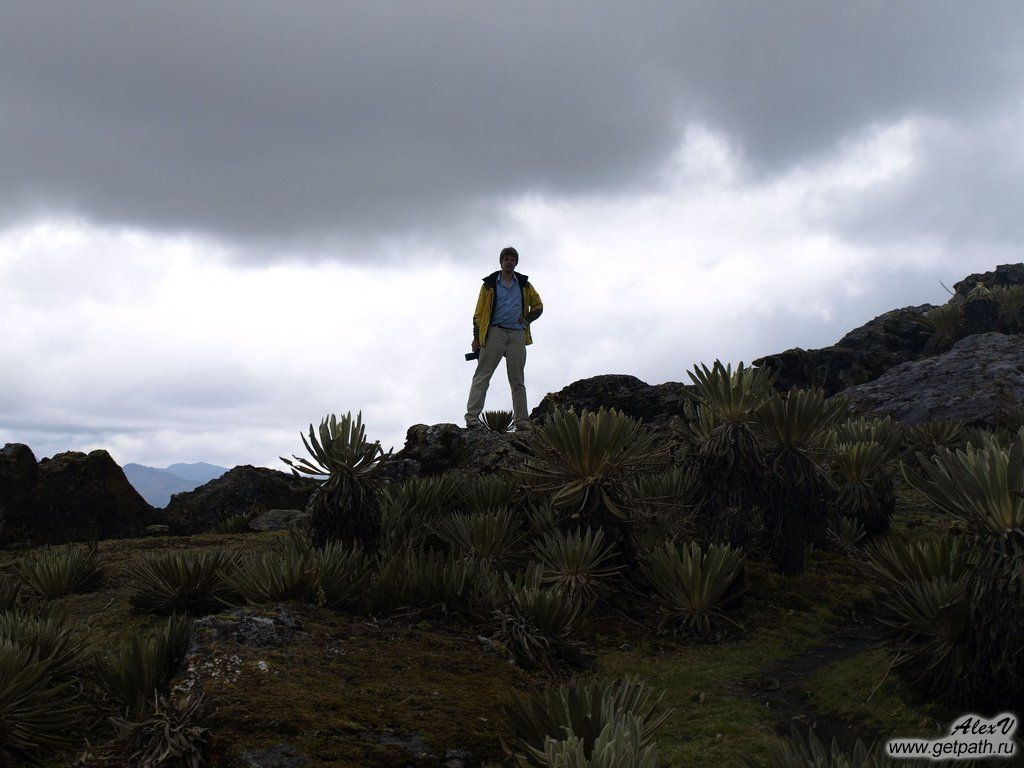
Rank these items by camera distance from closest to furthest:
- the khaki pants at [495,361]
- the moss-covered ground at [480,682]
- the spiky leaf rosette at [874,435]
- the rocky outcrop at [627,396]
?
the moss-covered ground at [480,682], the spiky leaf rosette at [874,435], the khaki pants at [495,361], the rocky outcrop at [627,396]

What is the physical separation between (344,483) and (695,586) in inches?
115

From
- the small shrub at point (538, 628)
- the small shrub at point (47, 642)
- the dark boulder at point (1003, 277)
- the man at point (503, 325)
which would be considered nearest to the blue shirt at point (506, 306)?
the man at point (503, 325)

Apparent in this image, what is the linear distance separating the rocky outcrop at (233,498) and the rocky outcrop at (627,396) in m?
4.34

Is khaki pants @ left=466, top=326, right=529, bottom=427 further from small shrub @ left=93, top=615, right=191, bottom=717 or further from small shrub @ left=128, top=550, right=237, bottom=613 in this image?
small shrub @ left=93, top=615, right=191, bottom=717

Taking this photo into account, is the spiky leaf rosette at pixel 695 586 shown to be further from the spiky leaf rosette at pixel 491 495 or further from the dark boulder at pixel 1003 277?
the dark boulder at pixel 1003 277

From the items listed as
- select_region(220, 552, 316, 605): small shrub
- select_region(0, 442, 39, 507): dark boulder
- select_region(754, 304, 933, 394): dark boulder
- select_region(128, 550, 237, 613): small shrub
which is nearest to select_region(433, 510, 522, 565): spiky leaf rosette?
select_region(220, 552, 316, 605): small shrub

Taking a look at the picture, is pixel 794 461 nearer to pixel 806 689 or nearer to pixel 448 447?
pixel 806 689

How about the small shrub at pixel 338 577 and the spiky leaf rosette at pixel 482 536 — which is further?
the spiky leaf rosette at pixel 482 536

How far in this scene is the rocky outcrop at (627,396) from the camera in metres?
11.4

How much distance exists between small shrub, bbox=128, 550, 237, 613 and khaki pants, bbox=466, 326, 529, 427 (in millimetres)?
5505

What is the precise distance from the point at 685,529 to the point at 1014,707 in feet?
10.7

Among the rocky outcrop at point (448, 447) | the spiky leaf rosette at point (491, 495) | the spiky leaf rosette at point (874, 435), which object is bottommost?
the spiky leaf rosette at point (491, 495)

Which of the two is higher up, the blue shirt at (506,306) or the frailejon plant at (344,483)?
the blue shirt at (506,306)

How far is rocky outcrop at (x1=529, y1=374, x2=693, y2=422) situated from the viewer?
11.4 metres
